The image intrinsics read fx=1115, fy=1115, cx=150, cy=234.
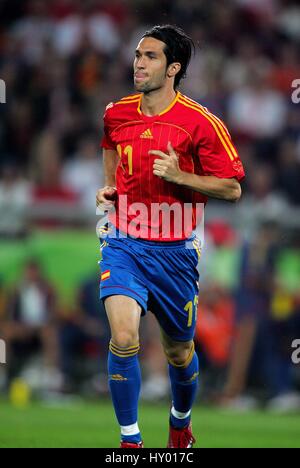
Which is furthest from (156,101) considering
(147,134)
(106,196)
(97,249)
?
(97,249)

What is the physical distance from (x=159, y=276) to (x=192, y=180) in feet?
2.23

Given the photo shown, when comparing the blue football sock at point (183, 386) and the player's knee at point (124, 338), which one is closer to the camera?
the player's knee at point (124, 338)

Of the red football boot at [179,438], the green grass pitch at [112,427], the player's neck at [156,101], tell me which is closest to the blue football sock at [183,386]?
the red football boot at [179,438]

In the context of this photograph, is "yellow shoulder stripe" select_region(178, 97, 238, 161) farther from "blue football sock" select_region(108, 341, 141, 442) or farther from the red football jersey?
"blue football sock" select_region(108, 341, 141, 442)

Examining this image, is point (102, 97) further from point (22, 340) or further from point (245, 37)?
point (22, 340)

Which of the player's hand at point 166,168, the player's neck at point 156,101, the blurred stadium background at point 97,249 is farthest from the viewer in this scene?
the blurred stadium background at point 97,249

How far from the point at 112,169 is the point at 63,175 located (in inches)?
263

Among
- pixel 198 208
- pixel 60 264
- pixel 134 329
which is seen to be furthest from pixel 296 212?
pixel 134 329

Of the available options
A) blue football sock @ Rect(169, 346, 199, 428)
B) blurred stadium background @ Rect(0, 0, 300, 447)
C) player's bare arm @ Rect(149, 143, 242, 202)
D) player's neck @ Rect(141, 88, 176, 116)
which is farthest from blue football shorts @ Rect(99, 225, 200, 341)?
blurred stadium background @ Rect(0, 0, 300, 447)

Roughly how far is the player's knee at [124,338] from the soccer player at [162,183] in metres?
0.25

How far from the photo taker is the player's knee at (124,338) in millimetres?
6926

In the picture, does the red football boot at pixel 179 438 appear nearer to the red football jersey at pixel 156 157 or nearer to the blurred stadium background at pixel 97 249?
the red football jersey at pixel 156 157

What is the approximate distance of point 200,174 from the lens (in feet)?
24.9

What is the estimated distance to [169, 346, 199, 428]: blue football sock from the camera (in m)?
7.75
